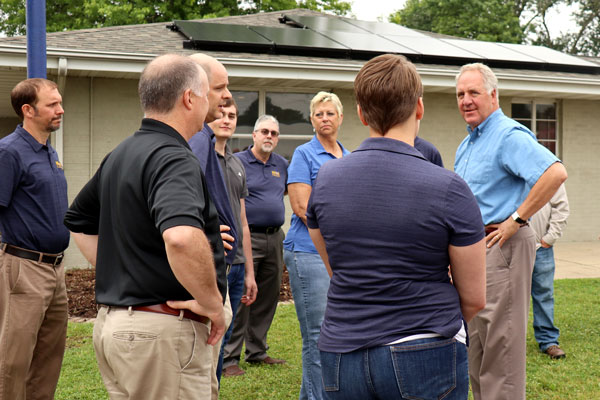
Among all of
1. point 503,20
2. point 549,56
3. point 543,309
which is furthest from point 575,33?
point 543,309

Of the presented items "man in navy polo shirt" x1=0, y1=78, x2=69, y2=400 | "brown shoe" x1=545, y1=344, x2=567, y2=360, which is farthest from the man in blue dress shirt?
"man in navy polo shirt" x1=0, y1=78, x2=69, y2=400

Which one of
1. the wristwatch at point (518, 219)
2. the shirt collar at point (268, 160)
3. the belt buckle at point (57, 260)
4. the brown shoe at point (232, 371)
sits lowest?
the brown shoe at point (232, 371)

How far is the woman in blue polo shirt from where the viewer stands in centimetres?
432

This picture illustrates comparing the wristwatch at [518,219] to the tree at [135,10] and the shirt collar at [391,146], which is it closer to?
the shirt collar at [391,146]

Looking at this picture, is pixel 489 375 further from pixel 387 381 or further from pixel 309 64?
pixel 309 64

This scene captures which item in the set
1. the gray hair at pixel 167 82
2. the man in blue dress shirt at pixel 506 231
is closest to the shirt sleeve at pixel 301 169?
the man in blue dress shirt at pixel 506 231

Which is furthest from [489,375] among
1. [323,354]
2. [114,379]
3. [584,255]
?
[584,255]

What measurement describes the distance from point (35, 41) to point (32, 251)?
5.81ft

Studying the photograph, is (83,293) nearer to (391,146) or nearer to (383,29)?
(391,146)

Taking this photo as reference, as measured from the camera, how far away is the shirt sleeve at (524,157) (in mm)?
3617

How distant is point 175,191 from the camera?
2254mm

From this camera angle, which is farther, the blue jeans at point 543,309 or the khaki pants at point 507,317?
the blue jeans at point 543,309

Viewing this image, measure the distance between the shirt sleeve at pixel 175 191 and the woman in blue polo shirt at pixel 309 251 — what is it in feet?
6.72

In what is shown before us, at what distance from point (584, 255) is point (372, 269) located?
11811mm
